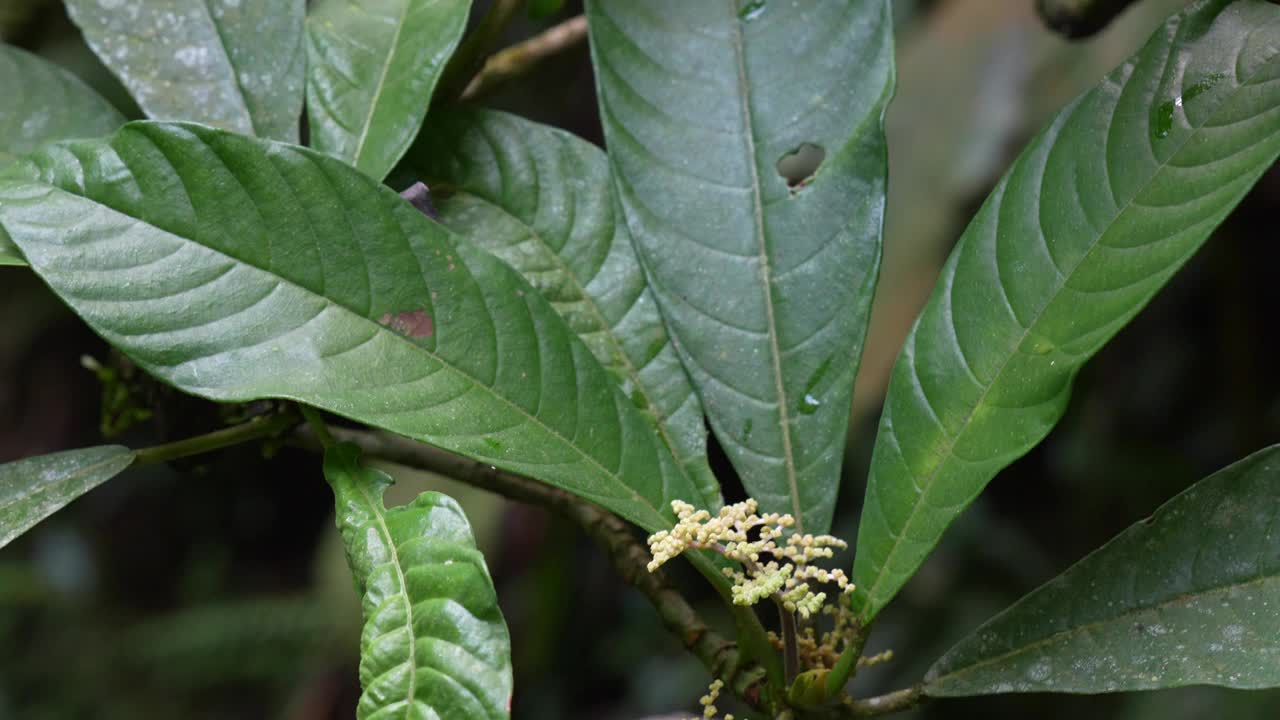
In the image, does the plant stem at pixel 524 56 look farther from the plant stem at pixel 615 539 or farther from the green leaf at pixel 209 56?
the plant stem at pixel 615 539

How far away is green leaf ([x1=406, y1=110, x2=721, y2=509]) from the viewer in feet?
2.96

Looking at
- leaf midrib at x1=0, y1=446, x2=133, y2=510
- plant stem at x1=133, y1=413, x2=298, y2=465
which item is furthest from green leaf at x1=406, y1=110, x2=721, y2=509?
leaf midrib at x1=0, y1=446, x2=133, y2=510

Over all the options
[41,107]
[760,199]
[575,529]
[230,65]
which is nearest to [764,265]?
[760,199]

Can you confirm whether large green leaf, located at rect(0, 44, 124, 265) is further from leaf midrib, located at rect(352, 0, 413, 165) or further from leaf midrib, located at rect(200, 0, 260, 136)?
leaf midrib, located at rect(352, 0, 413, 165)

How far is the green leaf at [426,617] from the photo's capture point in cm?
61

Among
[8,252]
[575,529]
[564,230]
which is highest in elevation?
[8,252]

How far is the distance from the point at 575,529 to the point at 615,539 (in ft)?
4.25

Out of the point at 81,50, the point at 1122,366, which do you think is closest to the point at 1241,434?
Result: the point at 1122,366

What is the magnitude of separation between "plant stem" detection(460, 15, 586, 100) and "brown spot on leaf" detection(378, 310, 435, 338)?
0.51 metres

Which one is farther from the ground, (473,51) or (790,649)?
(473,51)

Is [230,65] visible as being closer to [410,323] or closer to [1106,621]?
[410,323]

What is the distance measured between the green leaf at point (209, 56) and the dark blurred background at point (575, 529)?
274mm

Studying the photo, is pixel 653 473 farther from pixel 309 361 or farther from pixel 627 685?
pixel 627 685

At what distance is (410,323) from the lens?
76 cm
